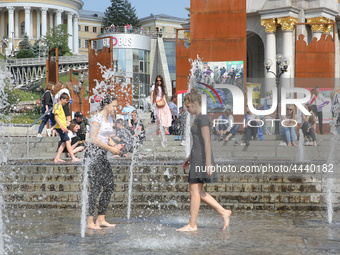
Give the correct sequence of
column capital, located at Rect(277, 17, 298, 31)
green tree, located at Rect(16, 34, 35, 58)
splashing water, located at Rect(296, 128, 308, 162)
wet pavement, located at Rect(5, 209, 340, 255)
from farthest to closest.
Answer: green tree, located at Rect(16, 34, 35, 58), column capital, located at Rect(277, 17, 298, 31), splashing water, located at Rect(296, 128, 308, 162), wet pavement, located at Rect(5, 209, 340, 255)

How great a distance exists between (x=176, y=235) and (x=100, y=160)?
1372 mm

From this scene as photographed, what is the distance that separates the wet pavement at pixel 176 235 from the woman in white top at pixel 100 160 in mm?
324

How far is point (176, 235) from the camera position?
21.5ft

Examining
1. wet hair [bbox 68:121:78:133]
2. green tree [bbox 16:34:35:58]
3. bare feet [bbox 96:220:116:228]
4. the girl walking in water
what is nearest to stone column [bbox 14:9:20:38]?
green tree [bbox 16:34:35:58]

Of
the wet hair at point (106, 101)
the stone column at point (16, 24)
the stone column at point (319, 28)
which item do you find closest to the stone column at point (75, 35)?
the stone column at point (16, 24)

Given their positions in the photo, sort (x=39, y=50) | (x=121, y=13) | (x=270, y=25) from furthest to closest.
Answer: (x=121, y=13)
(x=39, y=50)
(x=270, y=25)

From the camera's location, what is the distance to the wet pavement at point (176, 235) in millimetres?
5730

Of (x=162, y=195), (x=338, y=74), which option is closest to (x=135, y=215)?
(x=162, y=195)

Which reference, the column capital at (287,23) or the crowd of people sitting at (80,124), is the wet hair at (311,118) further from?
the column capital at (287,23)

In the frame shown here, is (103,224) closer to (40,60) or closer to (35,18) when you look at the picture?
(40,60)

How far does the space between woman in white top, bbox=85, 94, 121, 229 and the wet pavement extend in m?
0.32

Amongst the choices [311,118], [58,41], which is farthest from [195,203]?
[58,41]

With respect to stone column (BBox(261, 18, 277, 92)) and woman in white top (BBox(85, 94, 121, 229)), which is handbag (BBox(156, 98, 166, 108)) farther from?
stone column (BBox(261, 18, 277, 92))

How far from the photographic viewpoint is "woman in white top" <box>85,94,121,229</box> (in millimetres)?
6984
